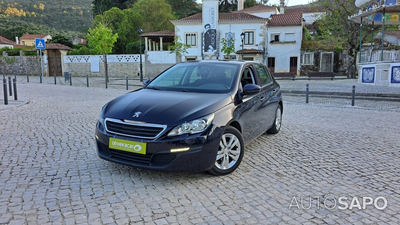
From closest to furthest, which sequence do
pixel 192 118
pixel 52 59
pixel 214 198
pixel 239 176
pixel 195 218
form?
pixel 195 218
pixel 214 198
pixel 192 118
pixel 239 176
pixel 52 59

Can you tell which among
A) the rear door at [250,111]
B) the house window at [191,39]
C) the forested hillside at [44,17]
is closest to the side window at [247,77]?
the rear door at [250,111]

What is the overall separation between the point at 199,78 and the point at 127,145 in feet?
6.12

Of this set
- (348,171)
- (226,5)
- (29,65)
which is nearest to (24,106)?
(348,171)

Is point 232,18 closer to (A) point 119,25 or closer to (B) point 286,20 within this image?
(B) point 286,20

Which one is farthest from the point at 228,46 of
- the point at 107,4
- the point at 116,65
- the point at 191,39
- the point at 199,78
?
the point at 199,78

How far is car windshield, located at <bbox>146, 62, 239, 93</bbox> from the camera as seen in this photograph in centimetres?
487

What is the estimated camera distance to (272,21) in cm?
4072

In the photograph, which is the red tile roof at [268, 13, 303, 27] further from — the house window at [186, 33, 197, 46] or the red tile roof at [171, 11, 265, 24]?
the house window at [186, 33, 197, 46]

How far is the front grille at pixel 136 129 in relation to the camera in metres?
3.74

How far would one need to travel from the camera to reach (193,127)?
3811 mm

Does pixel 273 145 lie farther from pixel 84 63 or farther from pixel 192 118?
pixel 84 63

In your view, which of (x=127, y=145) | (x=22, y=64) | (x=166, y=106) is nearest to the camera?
(x=127, y=145)

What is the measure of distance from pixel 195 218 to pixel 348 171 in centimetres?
267

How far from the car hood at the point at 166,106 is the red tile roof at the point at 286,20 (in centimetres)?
3793
